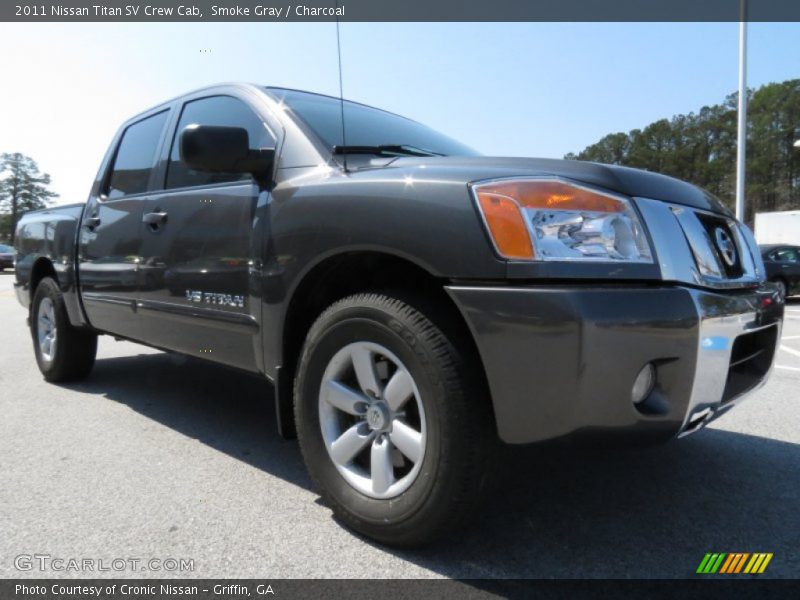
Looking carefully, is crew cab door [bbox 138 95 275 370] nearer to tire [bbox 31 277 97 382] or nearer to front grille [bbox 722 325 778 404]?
→ tire [bbox 31 277 97 382]

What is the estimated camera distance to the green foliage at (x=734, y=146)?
38.8 meters

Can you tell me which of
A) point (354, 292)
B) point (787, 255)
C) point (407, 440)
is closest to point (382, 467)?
point (407, 440)

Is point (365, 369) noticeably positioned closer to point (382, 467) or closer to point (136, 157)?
point (382, 467)

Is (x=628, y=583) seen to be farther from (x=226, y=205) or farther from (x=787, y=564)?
(x=226, y=205)

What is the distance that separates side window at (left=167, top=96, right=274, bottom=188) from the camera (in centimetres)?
264

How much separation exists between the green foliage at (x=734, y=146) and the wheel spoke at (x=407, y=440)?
109ft

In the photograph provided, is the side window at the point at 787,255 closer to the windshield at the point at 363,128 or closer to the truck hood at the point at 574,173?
the windshield at the point at 363,128

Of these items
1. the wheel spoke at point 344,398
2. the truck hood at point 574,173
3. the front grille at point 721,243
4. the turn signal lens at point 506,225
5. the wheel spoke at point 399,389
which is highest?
the truck hood at point 574,173

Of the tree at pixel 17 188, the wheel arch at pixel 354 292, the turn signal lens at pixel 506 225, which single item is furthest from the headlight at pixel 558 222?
the tree at pixel 17 188

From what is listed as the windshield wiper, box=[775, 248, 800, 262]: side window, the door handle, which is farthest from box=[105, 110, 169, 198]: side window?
box=[775, 248, 800, 262]: side window

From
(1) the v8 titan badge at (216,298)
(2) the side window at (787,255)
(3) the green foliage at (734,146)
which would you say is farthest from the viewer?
(3) the green foliage at (734,146)

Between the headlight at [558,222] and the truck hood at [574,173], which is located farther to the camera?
the truck hood at [574,173]

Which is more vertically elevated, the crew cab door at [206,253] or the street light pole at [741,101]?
the street light pole at [741,101]

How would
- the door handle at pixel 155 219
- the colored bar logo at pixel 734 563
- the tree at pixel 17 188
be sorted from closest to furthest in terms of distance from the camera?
1. the colored bar logo at pixel 734 563
2. the door handle at pixel 155 219
3. the tree at pixel 17 188
